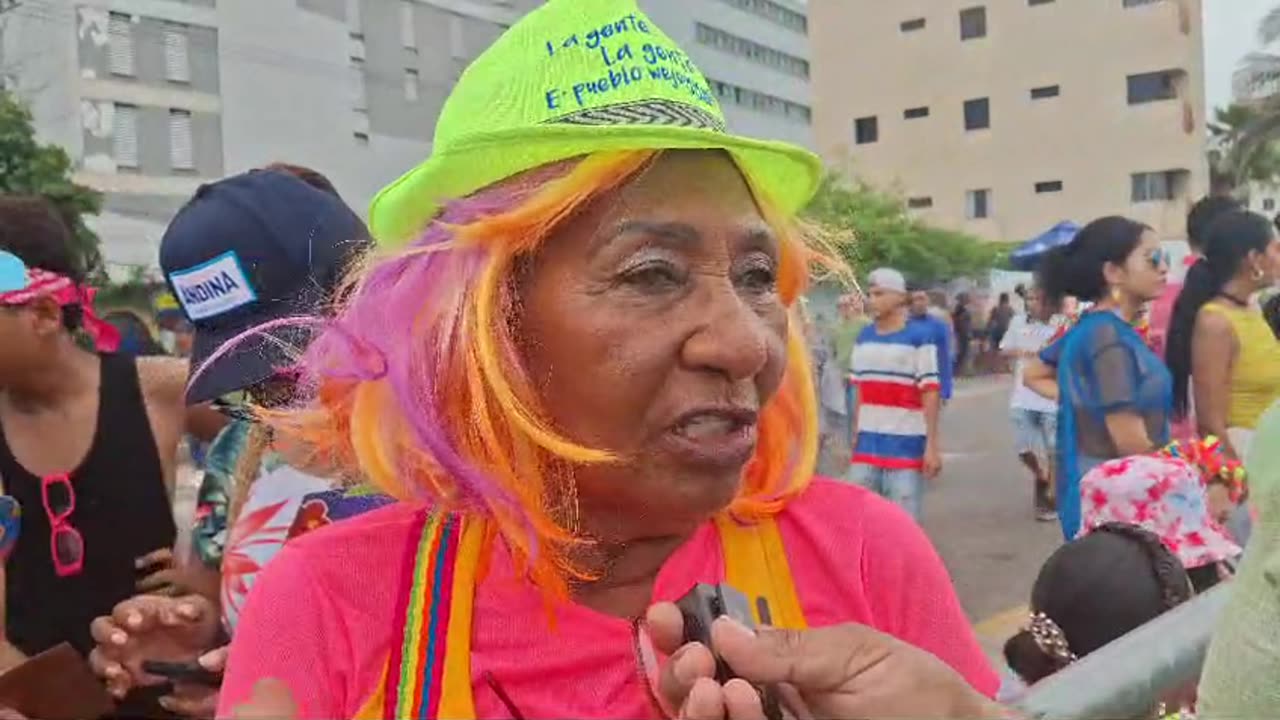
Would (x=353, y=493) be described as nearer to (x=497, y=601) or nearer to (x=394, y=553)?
(x=394, y=553)

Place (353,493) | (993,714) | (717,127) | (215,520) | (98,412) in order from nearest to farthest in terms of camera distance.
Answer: (993,714)
(717,127)
(353,493)
(215,520)
(98,412)

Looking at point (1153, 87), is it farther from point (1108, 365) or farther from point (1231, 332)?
point (1108, 365)

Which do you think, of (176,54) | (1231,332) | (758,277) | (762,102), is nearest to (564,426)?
(758,277)

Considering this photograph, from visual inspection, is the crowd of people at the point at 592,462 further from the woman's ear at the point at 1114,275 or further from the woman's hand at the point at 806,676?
the woman's ear at the point at 1114,275

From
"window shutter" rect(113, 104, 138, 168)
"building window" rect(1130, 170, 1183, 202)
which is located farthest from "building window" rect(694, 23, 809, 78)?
"window shutter" rect(113, 104, 138, 168)

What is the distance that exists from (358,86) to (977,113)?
85.5 ft

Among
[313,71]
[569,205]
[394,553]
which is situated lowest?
[394,553]

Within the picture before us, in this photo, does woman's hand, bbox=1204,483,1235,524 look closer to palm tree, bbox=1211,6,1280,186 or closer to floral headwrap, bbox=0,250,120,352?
floral headwrap, bbox=0,250,120,352

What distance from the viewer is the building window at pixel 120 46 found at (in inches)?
862

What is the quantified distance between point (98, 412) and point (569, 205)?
179 centimetres

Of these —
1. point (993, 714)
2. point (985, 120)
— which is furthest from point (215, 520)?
point (985, 120)

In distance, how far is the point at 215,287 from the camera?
76.9 inches

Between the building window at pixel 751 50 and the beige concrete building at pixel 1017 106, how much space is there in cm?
1324

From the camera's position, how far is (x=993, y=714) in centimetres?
103
